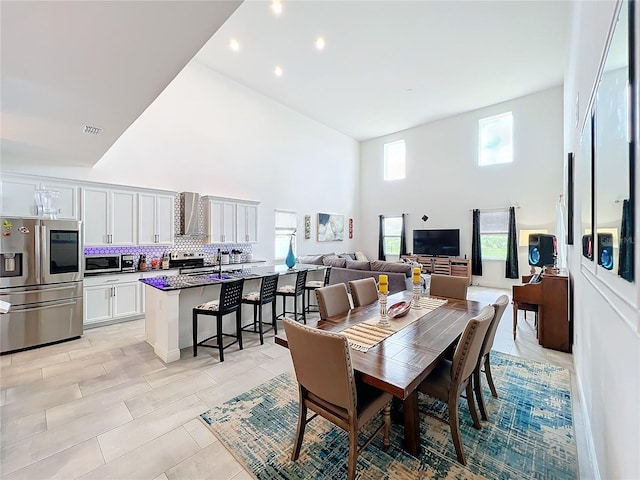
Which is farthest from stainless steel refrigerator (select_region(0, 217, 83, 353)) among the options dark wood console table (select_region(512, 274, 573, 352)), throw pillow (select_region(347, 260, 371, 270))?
dark wood console table (select_region(512, 274, 573, 352))

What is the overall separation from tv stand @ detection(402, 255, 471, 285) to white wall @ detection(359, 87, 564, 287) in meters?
0.52

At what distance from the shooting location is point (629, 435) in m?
1.04

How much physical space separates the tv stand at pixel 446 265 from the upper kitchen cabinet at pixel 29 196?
829 cm

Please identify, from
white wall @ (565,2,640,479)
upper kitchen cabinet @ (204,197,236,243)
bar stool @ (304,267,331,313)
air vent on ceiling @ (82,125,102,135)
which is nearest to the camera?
white wall @ (565,2,640,479)

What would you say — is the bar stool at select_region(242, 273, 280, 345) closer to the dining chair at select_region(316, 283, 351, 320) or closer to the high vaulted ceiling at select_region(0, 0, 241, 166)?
the dining chair at select_region(316, 283, 351, 320)

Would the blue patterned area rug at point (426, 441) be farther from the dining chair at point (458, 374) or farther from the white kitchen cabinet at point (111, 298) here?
the white kitchen cabinet at point (111, 298)

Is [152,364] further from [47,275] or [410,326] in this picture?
[410,326]

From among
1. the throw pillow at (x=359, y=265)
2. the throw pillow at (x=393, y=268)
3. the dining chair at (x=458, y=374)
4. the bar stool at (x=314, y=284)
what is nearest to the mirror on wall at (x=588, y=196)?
the dining chair at (x=458, y=374)

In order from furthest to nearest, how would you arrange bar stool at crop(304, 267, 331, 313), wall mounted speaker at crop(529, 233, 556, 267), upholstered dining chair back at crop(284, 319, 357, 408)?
1. wall mounted speaker at crop(529, 233, 556, 267)
2. bar stool at crop(304, 267, 331, 313)
3. upholstered dining chair back at crop(284, 319, 357, 408)

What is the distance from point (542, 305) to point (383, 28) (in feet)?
16.3

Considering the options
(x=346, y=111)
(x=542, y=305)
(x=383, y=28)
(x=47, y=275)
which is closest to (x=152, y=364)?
(x=47, y=275)

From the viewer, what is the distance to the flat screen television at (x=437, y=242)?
867 centimetres

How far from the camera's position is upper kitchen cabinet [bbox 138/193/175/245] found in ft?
17.0

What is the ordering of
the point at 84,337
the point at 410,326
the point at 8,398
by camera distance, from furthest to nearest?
the point at 84,337, the point at 8,398, the point at 410,326
